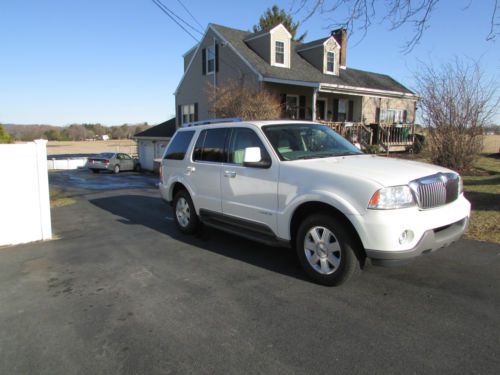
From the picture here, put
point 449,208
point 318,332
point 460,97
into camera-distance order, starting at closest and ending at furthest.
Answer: point 318,332, point 449,208, point 460,97

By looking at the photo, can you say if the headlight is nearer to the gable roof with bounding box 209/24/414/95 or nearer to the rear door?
the rear door

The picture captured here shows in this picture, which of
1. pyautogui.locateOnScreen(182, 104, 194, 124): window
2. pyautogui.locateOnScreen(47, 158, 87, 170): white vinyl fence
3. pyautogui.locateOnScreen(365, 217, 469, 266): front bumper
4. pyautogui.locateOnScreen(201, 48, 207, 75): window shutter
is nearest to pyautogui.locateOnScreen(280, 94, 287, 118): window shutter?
pyautogui.locateOnScreen(201, 48, 207, 75): window shutter

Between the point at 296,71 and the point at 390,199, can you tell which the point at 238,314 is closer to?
the point at 390,199

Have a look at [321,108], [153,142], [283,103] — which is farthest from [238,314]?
[153,142]

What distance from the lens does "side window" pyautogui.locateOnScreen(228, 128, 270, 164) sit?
16.6 feet

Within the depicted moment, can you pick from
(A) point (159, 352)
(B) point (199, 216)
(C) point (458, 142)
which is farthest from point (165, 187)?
(C) point (458, 142)

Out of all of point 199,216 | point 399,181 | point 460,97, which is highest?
point 460,97

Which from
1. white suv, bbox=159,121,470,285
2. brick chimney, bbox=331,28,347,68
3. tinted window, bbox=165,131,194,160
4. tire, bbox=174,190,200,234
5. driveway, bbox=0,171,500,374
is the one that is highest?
brick chimney, bbox=331,28,347,68

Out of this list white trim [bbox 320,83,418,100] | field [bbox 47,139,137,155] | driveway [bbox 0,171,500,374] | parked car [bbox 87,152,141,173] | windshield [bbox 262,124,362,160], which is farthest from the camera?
field [bbox 47,139,137,155]

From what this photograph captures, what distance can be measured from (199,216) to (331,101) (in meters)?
19.8

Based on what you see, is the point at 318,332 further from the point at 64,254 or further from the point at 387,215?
the point at 64,254

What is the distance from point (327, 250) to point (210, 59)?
832 inches

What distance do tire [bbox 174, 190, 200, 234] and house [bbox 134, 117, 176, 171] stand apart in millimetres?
23130

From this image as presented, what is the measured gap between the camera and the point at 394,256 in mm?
3561
